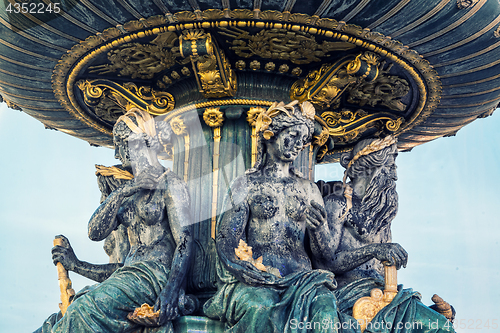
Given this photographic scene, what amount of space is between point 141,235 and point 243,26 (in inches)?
104

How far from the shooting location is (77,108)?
29.8 ft

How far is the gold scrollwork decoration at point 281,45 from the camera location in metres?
7.26

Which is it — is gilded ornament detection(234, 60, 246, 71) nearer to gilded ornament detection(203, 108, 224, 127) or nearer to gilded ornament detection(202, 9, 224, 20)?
gilded ornament detection(203, 108, 224, 127)

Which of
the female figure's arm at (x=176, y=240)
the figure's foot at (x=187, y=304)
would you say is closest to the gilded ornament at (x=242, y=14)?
the female figure's arm at (x=176, y=240)

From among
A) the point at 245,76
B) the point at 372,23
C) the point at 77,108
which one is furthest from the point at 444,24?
the point at 77,108

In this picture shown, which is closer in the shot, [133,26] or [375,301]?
[375,301]

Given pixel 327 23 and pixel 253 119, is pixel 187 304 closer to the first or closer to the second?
pixel 253 119

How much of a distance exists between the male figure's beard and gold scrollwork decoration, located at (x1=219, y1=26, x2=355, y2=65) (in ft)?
5.71

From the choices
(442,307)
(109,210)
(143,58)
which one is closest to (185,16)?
(143,58)

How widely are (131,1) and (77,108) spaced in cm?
289

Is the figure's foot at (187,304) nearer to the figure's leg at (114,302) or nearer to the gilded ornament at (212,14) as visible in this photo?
the figure's leg at (114,302)

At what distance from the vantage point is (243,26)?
7.01m

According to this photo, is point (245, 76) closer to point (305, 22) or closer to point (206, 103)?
point (206, 103)

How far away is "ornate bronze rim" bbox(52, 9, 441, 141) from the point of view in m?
6.86
